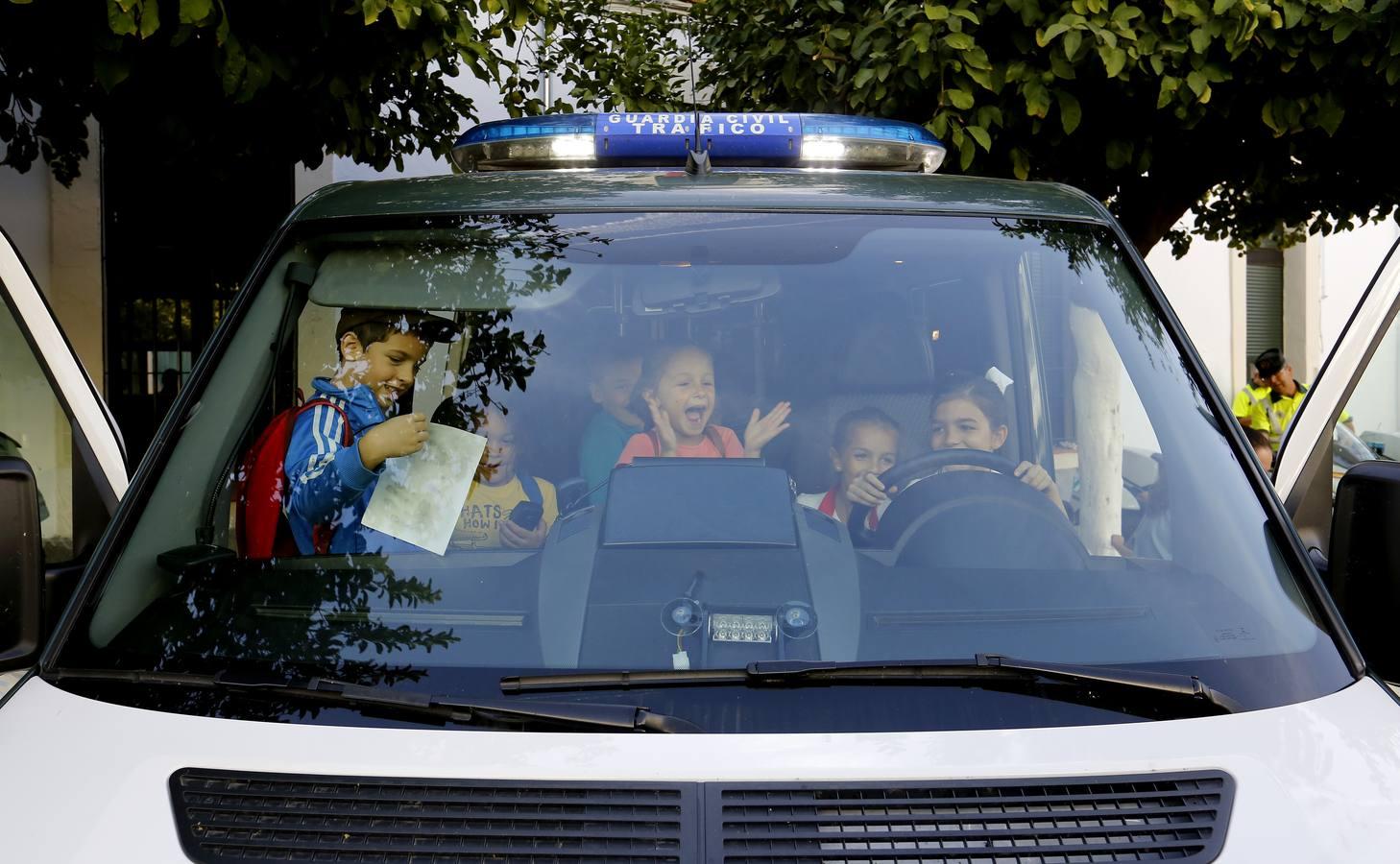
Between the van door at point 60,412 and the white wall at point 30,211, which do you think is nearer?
the van door at point 60,412

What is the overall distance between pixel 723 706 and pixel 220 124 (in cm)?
542

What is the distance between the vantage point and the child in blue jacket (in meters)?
2.20

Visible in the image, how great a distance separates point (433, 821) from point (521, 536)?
606 mm

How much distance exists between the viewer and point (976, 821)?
4.99 ft

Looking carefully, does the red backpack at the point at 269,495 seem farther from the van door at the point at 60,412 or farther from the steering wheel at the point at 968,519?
the steering wheel at the point at 968,519

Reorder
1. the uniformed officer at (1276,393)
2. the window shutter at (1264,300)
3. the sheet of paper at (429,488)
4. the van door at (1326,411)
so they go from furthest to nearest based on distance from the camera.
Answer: the window shutter at (1264,300), the uniformed officer at (1276,393), the van door at (1326,411), the sheet of paper at (429,488)

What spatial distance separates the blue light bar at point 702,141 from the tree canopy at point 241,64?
90.9 inches

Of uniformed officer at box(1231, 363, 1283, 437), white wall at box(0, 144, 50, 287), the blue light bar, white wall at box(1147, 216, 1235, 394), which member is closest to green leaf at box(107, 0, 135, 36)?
the blue light bar

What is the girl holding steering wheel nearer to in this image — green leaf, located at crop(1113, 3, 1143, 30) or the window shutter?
green leaf, located at crop(1113, 3, 1143, 30)

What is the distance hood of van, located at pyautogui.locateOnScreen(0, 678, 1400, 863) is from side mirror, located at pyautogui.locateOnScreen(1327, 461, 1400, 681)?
0.83ft

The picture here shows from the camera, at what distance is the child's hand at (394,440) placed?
7.24ft

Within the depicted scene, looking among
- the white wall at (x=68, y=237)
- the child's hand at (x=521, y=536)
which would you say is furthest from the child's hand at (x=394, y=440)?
the white wall at (x=68, y=237)

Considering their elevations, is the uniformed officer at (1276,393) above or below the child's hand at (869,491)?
below

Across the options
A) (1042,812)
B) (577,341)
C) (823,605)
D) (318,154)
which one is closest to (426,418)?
(577,341)
